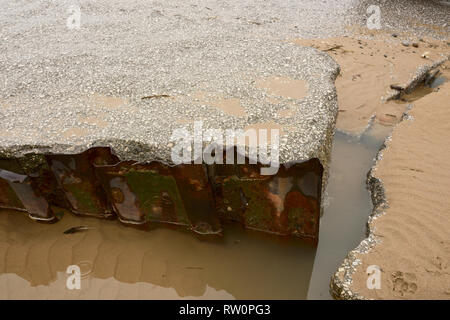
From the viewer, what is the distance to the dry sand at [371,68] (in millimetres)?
5426

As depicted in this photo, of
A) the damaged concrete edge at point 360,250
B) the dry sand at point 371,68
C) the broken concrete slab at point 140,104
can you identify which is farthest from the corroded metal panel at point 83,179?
the dry sand at point 371,68

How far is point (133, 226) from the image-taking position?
3.81 meters

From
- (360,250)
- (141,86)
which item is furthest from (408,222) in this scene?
(141,86)

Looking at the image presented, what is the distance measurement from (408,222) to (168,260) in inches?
93.7

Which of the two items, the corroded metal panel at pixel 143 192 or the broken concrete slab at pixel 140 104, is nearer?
the corroded metal panel at pixel 143 192

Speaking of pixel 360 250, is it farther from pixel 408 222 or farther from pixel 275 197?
pixel 275 197

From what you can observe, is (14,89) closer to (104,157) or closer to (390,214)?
(104,157)

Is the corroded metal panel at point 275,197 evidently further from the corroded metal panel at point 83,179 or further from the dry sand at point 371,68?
the dry sand at point 371,68

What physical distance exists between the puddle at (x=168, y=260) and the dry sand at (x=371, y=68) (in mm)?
1924

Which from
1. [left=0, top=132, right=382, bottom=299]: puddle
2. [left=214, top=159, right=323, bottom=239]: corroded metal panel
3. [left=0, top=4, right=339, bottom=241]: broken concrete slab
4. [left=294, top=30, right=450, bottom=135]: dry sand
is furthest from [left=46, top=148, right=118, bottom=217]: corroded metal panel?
[left=294, top=30, right=450, bottom=135]: dry sand

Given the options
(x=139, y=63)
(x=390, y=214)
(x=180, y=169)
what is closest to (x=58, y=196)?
(x=180, y=169)

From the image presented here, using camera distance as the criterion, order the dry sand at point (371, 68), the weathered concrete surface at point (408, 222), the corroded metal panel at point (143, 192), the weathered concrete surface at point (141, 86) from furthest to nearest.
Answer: the dry sand at point (371, 68) < the weathered concrete surface at point (141, 86) < the corroded metal panel at point (143, 192) < the weathered concrete surface at point (408, 222)

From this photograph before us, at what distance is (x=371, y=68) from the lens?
6.40 m

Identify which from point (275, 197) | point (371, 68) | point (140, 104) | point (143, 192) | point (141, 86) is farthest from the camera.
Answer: point (371, 68)
